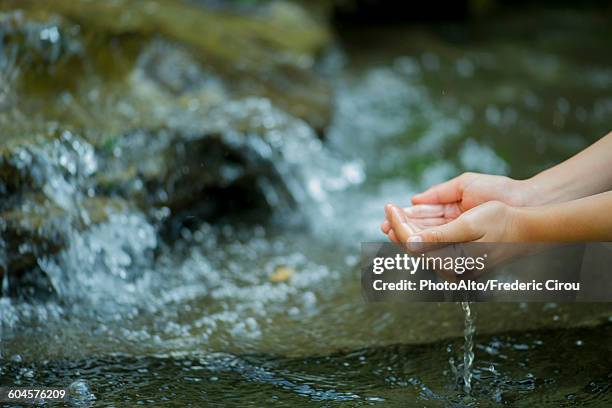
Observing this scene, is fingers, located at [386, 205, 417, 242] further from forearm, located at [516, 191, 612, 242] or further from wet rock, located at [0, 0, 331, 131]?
wet rock, located at [0, 0, 331, 131]

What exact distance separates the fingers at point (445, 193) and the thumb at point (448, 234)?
0.41 m

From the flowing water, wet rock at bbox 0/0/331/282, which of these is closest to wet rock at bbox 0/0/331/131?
wet rock at bbox 0/0/331/282

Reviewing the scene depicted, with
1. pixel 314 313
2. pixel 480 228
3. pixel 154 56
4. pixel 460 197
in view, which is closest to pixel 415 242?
pixel 480 228

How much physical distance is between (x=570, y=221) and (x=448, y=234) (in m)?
0.40

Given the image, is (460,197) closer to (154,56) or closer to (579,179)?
(579,179)

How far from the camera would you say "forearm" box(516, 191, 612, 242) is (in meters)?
2.29

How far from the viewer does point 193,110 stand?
4.15 m

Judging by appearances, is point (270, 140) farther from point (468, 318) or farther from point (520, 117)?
point (520, 117)

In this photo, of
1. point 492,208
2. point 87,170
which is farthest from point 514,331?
point 87,170

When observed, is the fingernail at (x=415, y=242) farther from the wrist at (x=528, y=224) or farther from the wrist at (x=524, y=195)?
the wrist at (x=524, y=195)

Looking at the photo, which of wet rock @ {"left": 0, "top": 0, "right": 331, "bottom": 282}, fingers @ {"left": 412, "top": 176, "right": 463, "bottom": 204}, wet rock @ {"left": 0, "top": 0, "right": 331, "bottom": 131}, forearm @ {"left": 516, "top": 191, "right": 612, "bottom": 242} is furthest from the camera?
wet rock @ {"left": 0, "top": 0, "right": 331, "bottom": 131}

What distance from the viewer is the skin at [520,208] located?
7.59 feet

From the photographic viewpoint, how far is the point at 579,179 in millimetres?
2615

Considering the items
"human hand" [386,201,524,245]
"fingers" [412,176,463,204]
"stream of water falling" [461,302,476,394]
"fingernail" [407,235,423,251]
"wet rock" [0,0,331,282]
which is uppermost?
"wet rock" [0,0,331,282]
